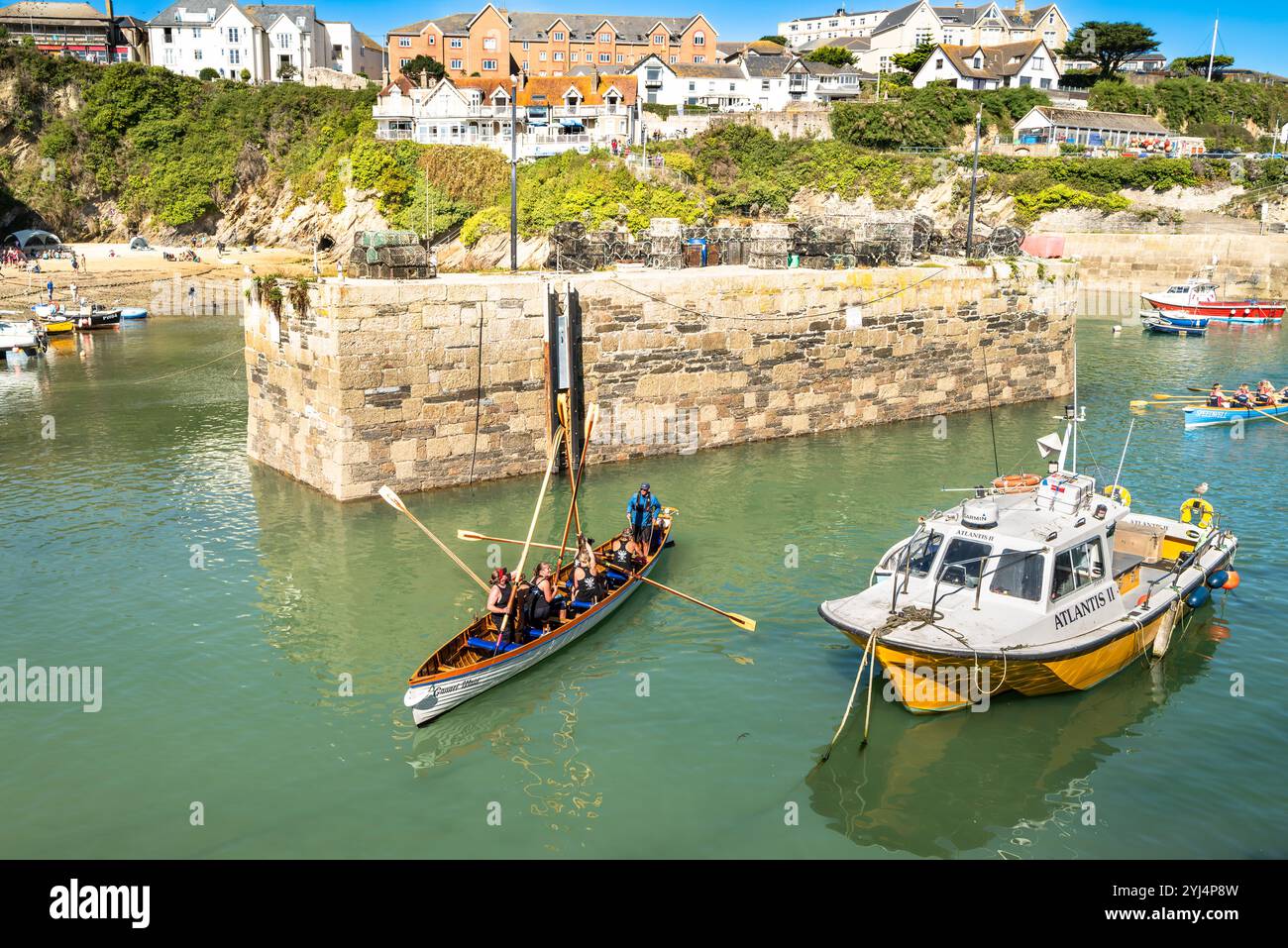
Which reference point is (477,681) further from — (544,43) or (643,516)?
(544,43)

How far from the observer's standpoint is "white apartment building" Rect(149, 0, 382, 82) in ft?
265

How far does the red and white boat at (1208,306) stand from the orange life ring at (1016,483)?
110 feet

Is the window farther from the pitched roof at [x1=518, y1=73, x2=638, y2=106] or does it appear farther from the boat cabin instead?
the pitched roof at [x1=518, y1=73, x2=638, y2=106]

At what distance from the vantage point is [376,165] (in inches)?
2344

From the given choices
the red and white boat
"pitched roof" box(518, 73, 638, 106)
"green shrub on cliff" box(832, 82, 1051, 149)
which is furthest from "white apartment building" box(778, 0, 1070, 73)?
the red and white boat

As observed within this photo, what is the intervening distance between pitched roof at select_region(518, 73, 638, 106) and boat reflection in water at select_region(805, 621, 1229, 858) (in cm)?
6375

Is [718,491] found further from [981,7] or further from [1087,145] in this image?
[981,7]

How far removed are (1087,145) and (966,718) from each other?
211ft

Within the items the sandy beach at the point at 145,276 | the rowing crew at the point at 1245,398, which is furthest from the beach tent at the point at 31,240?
the rowing crew at the point at 1245,398

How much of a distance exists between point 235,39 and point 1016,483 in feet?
272

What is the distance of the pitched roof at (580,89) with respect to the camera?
234 ft

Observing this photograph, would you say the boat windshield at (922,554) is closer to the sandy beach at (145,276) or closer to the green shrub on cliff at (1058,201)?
the sandy beach at (145,276)

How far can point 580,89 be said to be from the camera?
A: 7219 cm
